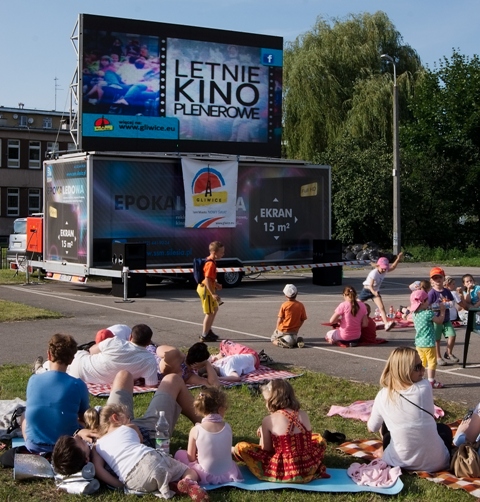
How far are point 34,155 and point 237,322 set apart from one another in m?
54.6

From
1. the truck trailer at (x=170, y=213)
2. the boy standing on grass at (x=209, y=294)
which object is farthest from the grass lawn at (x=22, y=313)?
the boy standing on grass at (x=209, y=294)

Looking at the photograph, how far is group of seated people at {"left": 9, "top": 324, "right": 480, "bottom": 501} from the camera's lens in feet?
21.1

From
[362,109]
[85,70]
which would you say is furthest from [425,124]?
[85,70]

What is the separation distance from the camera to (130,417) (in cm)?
718

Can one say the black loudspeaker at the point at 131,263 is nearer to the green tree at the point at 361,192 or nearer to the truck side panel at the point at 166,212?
the truck side panel at the point at 166,212

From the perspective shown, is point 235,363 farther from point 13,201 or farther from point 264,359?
point 13,201

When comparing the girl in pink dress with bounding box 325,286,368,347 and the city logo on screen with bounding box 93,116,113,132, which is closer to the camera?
the girl in pink dress with bounding box 325,286,368,347

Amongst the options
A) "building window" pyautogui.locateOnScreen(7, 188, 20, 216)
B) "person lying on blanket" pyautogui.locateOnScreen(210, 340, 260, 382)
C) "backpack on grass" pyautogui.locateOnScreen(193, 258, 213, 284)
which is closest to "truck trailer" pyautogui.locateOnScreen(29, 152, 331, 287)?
"backpack on grass" pyautogui.locateOnScreen(193, 258, 213, 284)

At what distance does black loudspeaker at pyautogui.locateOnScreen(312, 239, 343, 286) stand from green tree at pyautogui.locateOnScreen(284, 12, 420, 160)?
54.0 ft

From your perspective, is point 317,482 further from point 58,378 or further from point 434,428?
point 58,378

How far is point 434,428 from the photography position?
6934mm

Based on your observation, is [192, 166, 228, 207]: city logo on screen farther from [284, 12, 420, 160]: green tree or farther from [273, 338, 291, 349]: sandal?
[284, 12, 420, 160]: green tree

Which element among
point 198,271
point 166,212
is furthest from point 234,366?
point 166,212

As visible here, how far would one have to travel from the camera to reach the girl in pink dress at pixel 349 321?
13797 millimetres
